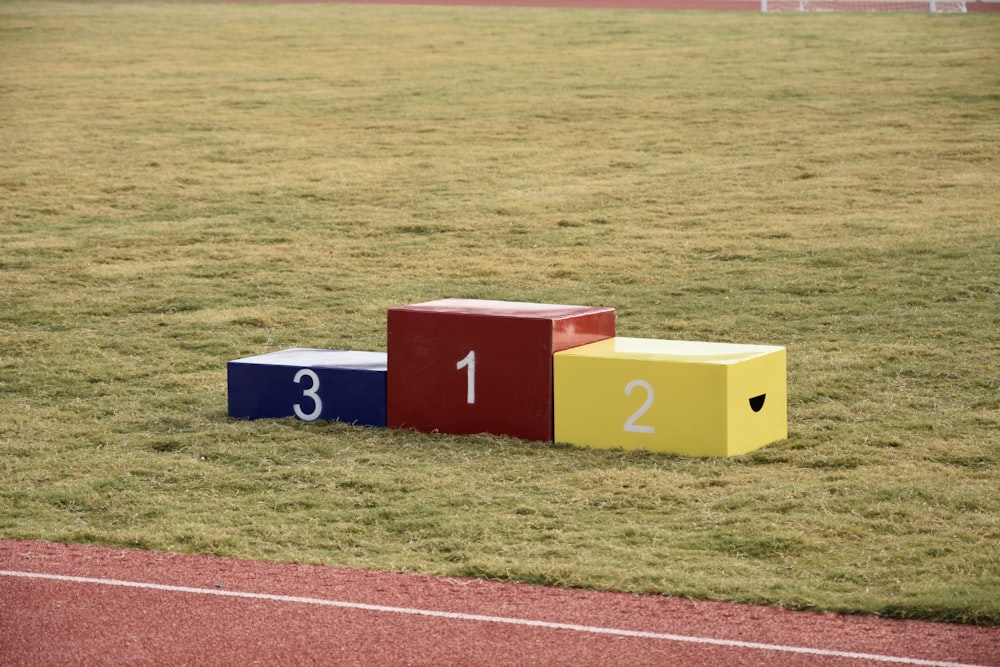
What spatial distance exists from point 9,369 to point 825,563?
25.2ft

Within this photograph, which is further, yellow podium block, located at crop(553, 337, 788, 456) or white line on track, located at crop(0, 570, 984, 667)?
yellow podium block, located at crop(553, 337, 788, 456)

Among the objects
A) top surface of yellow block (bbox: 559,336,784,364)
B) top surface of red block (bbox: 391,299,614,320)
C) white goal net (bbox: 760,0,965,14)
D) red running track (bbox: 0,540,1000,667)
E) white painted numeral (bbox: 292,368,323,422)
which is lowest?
red running track (bbox: 0,540,1000,667)

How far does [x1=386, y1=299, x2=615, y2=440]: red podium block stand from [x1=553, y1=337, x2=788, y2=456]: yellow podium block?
0.15 metres

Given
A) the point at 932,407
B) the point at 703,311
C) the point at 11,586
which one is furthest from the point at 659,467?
the point at 703,311

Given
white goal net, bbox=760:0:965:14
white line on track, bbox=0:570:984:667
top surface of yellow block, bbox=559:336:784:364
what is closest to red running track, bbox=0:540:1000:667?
white line on track, bbox=0:570:984:667

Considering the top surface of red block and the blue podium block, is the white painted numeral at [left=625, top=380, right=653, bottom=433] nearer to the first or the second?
the top surface of red block

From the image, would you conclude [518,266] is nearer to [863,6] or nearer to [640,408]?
[640,408]

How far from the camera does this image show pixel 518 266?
49.7 ft

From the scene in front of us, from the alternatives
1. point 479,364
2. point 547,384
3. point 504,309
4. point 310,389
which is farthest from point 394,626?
point 310,389

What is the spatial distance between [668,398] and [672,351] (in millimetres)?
438

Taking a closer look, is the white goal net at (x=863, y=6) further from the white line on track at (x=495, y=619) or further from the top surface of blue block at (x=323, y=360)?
the white line on track at (x=495, y=619)

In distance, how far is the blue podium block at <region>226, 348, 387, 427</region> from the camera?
368 inches

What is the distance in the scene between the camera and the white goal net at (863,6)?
120ft

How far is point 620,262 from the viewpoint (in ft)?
49.9
